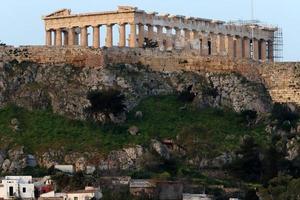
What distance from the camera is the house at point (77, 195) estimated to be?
108m

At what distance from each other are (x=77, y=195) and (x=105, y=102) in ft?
31.1

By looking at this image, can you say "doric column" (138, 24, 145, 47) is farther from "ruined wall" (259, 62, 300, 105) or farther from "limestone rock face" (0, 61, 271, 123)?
"ruined wall" (259, 62, 300, 105)

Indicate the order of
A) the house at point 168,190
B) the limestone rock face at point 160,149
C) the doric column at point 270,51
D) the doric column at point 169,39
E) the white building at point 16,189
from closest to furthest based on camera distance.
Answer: the white building at point 16,189
the house at point 168,190
the limestone rock face at point 160,149
the doric column at point 169,39
the doric column at point 270,51

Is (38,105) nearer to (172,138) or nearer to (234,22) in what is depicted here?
(172,138)

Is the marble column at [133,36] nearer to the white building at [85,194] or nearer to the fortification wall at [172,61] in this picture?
the fortification wall at [172,61]

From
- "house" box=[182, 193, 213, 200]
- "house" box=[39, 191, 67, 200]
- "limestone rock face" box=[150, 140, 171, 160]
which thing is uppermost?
"limestone rock face" box=[150, 140, 171, 160]

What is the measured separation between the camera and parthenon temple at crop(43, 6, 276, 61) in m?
124

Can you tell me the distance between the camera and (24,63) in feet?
397

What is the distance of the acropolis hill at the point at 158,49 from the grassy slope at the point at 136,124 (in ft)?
10.2

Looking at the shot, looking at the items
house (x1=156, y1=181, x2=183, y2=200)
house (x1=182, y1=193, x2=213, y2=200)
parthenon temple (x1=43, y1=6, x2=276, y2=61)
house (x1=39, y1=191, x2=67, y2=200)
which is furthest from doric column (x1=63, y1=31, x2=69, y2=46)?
house (x1=182, y1=193, x2=213, y2=200)

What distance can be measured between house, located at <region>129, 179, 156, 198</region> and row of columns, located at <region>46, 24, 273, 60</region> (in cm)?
1602

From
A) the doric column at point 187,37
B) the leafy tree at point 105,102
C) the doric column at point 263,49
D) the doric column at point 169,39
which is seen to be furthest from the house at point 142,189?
the doric column at point 263,49

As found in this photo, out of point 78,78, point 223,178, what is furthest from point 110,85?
point 223,178

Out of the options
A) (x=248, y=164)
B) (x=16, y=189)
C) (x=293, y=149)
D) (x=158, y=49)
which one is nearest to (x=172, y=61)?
(x=158, y=49)
